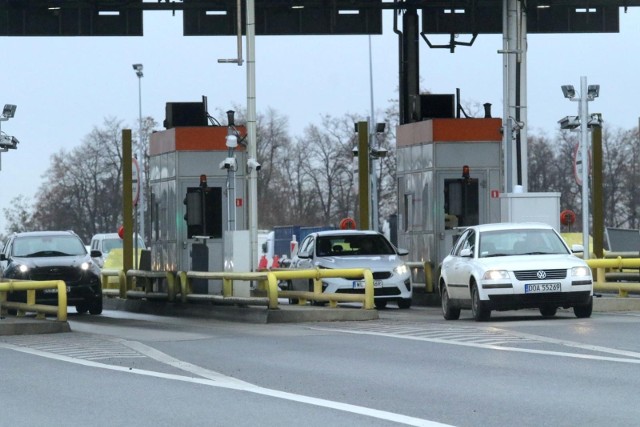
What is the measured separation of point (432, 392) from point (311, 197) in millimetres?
81325

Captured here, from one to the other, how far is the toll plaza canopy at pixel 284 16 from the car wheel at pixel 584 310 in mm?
13101

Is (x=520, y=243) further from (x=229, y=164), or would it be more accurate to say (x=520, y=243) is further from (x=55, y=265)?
(x=55, y=265)

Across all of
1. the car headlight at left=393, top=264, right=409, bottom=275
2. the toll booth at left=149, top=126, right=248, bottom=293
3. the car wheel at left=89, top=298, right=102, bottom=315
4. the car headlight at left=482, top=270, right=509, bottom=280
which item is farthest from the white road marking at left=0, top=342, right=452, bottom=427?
the car wheel at left=89, top=298, right=102, bottom=315

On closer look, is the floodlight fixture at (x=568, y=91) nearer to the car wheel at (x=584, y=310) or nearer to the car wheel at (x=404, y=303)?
the car wheel at (x=404, y=303)

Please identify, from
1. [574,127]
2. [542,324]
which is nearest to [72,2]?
[574,127]

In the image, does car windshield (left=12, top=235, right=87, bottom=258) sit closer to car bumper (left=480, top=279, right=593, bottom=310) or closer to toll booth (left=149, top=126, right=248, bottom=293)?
toll booth (left=149, top=126, right=248, bottom=293)

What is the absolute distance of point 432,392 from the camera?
13.7 metres

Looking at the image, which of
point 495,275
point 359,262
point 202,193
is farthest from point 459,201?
point 495,275

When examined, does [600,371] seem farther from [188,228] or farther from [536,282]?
[188,228]

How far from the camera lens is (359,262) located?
32.7m

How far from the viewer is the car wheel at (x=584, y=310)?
990 inches

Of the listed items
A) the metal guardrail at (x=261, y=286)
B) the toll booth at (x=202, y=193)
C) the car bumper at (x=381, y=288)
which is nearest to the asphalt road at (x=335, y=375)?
the metal guardrail at (x=261, y=286)

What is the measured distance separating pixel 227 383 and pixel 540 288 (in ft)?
34.2

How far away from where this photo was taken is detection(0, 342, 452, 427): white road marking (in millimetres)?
11751
